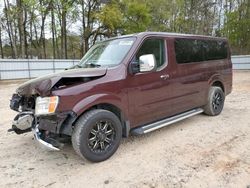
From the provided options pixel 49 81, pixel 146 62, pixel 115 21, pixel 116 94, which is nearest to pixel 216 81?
pixel 146 62

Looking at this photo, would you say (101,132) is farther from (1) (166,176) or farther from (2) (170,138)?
(2) (170,138)

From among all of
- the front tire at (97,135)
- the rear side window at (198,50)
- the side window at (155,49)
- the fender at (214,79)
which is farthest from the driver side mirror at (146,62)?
the fender at (214,79)

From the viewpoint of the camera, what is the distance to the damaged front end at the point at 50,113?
3.36 metres

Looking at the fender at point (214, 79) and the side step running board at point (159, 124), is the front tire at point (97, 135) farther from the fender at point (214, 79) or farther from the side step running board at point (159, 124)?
the fender at point (214, 79)

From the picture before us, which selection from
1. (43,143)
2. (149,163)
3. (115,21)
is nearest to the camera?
(43,143)

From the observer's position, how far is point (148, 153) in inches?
158

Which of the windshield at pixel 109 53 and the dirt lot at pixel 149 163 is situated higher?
the windshield at pixel 109 53

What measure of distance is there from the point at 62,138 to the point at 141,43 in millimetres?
2044

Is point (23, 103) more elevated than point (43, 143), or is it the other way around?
point (23, 103)

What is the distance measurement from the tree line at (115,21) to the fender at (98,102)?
22368 mm

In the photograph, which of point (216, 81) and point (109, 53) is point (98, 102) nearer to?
point (109, 53)

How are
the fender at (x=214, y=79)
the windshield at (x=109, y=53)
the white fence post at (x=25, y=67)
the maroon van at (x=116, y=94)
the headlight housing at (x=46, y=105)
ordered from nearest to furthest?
1. the headlight housing at (x=46, y=105)
2. the maroon van at (x=116, y=94)
3. the windshield at (x=109, y=53)
4. the fender at (x=214, y=79)
5. the white fence post at (x=25, y=67)

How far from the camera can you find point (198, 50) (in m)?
5.56

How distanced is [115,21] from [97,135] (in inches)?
1029
